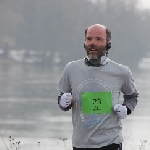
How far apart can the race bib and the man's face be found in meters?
0.24

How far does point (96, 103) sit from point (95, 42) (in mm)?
382

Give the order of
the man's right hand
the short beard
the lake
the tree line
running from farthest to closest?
the tree line → the lake → the short beard → the man's right hand

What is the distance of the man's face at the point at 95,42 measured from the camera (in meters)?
3.98

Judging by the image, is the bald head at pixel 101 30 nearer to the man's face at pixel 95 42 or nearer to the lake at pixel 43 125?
the man's face at pixel 95 42

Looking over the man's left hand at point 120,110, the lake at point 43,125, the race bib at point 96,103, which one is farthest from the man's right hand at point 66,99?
the lake at point 43,125

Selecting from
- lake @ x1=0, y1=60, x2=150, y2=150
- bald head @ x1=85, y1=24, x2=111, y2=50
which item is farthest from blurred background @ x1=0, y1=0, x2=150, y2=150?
bald head @ x1=85, y1=24, x2=111, y2=50

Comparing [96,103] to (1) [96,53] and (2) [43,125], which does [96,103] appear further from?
(2) [43,125]

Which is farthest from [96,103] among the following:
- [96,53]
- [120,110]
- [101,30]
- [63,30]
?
[63,30]

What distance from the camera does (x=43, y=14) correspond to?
105 meters

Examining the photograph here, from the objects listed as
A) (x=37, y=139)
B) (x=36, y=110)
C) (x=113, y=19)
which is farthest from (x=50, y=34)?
(x=37, y=139)

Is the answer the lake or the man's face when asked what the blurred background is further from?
the man's face

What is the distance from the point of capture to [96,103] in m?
3.98

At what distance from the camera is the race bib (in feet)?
12.9

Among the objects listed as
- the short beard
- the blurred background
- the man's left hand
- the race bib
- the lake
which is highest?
the blurred background
